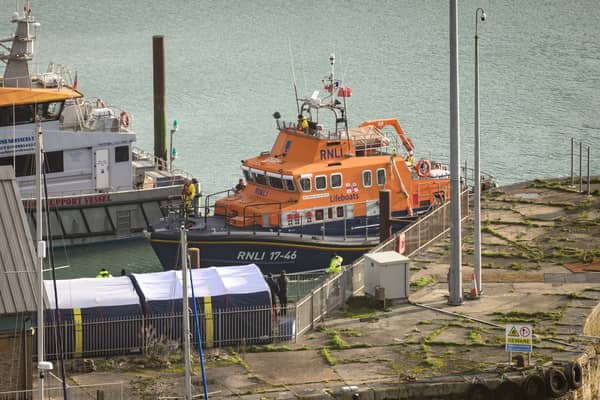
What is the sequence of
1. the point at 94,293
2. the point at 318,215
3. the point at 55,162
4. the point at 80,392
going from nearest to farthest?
the point at 80,392, the point at 94,293, the point at 318,215, the point at 55,162

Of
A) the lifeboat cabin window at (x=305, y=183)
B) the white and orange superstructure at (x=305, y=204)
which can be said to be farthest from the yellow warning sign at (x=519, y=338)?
the lifeboat cabin window at (x=305, y=183)

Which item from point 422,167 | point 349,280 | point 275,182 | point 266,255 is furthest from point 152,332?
point 422,167

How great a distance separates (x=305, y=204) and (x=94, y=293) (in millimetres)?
11071

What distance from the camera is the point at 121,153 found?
44156 mm

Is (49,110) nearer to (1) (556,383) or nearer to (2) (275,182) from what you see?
(2) (275,182)

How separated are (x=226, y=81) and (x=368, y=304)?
43.4 meters

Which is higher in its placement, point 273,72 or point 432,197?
point 273,72

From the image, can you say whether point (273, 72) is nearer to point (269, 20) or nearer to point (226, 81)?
point (226, 81)

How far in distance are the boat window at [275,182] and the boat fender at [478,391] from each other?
13.0m

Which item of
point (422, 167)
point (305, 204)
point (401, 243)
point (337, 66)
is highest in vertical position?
point (337, 66)

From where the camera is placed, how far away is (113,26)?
294ft

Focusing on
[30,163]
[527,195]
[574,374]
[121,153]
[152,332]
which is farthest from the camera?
[121,153]

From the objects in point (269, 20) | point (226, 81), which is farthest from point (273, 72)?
point (269, 20)

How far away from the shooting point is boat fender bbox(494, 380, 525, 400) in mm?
25953
